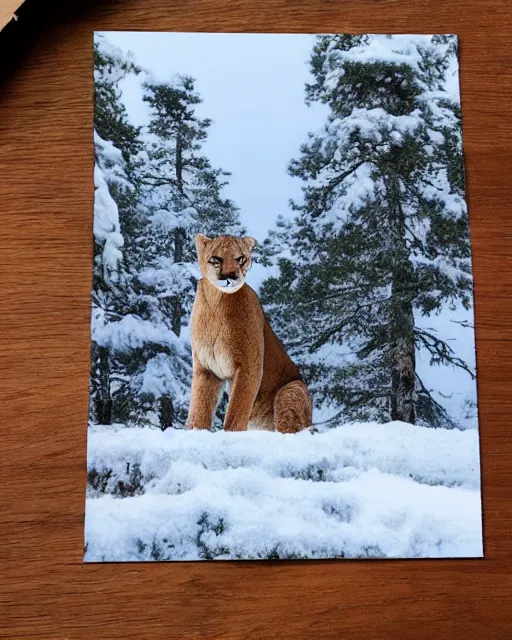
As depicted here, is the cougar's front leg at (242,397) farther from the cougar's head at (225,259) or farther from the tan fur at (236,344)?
the cougar's head at (225,259)

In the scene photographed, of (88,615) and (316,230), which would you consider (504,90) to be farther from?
(88,615)

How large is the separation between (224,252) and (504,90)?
25.3 inches

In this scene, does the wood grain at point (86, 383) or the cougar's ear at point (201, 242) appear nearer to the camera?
the wood grain at point (86, 383)

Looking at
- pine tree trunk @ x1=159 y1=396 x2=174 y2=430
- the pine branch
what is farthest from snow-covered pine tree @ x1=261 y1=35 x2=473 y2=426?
pine tree trunk @ x1=159 y1=396 x2=174 y2=430

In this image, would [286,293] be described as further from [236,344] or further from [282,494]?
[282,494]

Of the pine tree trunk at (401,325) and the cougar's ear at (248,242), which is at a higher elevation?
the cougar's ear at (248,242)

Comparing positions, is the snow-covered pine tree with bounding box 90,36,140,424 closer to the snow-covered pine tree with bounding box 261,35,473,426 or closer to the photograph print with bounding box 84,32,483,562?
the photograph print with bounding box 84,32,483,562

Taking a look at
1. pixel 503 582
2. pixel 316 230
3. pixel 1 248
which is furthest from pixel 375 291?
pixel 1 248

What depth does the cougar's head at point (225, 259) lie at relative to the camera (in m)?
1.33

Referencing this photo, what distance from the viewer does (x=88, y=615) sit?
4.00 feet

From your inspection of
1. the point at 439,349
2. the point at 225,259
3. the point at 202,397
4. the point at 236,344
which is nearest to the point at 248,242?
the point at 225,259

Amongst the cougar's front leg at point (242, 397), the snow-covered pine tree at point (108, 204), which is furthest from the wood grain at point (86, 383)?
the cougar's front leg at point (242, 397)

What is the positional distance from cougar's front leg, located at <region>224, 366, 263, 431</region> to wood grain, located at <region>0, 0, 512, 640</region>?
0.83 feet

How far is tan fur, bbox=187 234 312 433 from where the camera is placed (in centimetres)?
133
